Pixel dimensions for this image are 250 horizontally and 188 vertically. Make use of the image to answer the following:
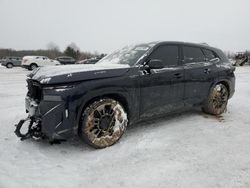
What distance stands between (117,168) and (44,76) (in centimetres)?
155

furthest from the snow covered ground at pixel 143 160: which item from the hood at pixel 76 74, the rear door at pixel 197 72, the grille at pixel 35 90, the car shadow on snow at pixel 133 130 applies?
the hood at pixel 76 74

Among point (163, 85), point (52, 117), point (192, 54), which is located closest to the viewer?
point (52, 117)

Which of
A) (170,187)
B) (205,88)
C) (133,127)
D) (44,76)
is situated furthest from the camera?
(205,88)

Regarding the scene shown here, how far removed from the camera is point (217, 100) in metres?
5.73

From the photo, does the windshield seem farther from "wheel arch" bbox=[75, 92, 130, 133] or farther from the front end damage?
the front end damage

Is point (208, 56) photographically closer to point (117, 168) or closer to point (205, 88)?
point (205, 88)

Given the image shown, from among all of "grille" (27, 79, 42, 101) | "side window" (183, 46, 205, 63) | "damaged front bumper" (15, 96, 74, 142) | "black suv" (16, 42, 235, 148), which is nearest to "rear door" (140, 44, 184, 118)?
"black suv" (16, 42, 235, 148)

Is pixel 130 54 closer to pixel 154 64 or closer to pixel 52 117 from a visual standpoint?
pixel 154 64

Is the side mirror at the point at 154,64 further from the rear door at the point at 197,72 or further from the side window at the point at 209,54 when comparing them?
the side window at the point at 209,54

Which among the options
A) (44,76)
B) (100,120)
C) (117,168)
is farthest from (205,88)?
(44,76)

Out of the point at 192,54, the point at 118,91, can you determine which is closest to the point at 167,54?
the point at 192,54

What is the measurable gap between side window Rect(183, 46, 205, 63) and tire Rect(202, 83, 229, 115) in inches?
28.7

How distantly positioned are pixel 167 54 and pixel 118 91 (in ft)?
4.60

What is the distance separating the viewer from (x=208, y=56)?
5.65m
